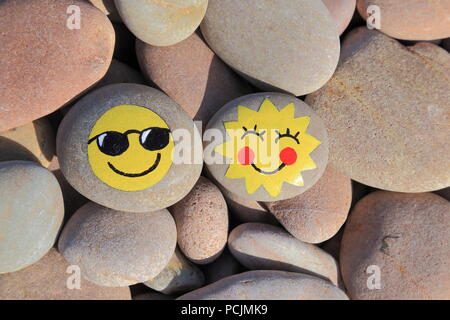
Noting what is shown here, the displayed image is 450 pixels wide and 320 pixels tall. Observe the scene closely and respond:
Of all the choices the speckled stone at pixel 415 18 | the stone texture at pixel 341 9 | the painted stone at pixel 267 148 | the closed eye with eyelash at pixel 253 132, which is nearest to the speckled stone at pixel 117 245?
the painted stone at pixel 267 148

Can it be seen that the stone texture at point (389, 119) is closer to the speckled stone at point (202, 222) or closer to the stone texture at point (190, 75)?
the stone texture at point (190, 75)

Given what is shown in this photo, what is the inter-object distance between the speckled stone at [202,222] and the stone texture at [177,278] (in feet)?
0.20

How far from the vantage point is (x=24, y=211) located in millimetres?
1251

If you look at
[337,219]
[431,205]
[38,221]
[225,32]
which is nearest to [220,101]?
[225,32]

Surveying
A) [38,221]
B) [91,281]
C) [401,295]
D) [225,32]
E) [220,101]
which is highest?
[225,32]

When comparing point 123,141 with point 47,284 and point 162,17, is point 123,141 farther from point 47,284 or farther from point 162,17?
point 47,284

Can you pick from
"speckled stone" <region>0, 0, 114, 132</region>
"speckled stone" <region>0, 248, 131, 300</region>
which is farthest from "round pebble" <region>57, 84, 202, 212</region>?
"speckled stone" <region>0, 248, 131, 300</region>

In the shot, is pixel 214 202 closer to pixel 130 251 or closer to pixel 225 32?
pixel 130 251

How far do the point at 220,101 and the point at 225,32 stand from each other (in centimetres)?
24

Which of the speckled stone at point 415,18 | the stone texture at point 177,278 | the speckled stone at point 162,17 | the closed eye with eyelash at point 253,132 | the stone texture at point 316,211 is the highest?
the speckled stone at point 162,17

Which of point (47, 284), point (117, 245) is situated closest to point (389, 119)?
point (117, 245)

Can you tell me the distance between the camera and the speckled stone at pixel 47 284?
1.36 metres

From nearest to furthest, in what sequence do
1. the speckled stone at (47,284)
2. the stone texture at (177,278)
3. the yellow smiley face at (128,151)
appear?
1. the yellow smiley face at (128,151)
2. the speckled stone at (47,284)
3. the stone texture at (177,278)

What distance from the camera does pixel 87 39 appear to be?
1.30m
